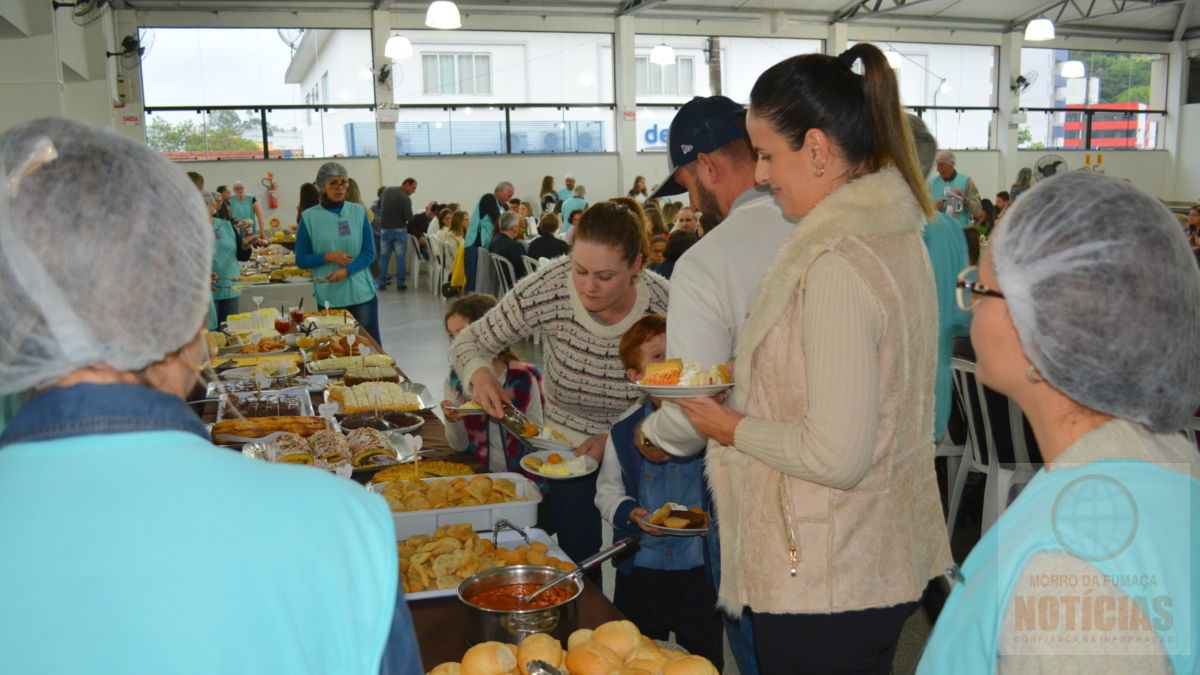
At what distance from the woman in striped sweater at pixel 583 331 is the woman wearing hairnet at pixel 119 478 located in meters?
1.69

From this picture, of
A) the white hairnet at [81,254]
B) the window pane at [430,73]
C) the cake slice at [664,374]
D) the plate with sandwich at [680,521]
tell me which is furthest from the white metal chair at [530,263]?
the white hairnet at [81,254]

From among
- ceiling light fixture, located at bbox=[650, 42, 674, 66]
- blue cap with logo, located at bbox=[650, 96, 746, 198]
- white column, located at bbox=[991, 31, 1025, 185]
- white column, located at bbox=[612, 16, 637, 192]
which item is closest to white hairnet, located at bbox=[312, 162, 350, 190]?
blue cap with logo, located at bbox=[650, 96, 746, 198]

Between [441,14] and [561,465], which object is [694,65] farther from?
[561,465]

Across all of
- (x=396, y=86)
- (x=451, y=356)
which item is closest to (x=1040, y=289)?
(x=451, y=356)

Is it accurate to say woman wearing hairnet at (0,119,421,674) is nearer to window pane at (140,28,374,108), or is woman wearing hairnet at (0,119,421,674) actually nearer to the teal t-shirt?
the teal t-shirt

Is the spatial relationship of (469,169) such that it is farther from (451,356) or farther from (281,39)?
(451,356)

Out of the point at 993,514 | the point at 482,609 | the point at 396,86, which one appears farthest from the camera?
the point at 396,86

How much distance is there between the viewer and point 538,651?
4.46 ft

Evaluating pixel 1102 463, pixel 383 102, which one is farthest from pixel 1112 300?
pixel 383 102

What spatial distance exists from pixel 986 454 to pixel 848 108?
2.41 m

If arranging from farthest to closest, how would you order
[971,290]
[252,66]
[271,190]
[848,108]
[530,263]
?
[271,190]
[252,66]
[530,263]
[848,108]
[971,290]

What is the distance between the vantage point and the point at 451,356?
9.08ft

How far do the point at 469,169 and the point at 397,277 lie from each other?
2.75m

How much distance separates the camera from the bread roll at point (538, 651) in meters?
1.35
